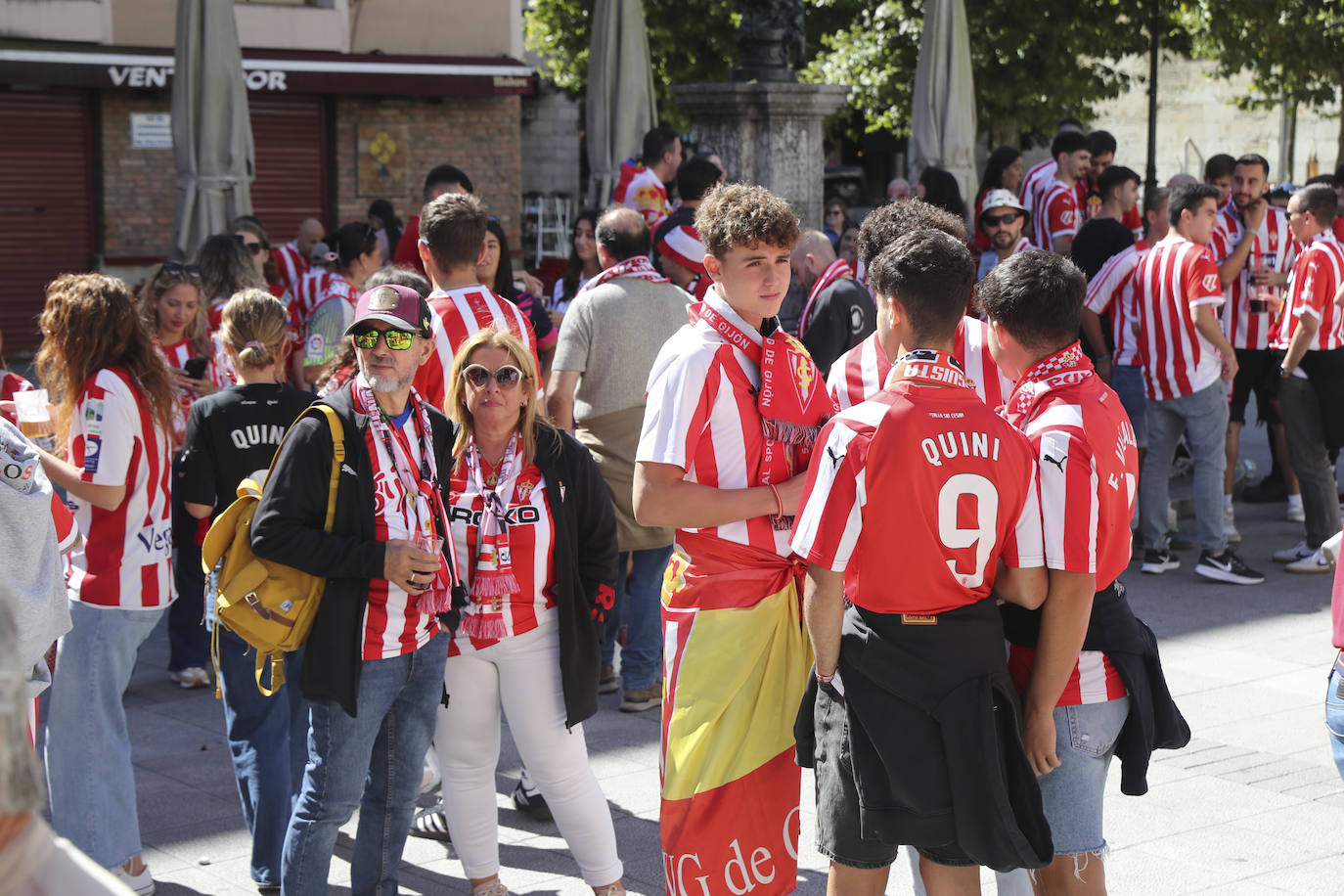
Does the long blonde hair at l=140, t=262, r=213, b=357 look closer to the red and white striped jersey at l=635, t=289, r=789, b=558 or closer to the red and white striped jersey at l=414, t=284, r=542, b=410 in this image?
the red and white striped jersey at l=414, t=284, r=542, b=410

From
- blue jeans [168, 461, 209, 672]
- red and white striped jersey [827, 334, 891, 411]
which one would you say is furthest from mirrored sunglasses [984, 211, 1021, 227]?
blue jeans [168, 461, 209, 672]

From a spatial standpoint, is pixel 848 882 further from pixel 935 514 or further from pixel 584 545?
pixel 584 545

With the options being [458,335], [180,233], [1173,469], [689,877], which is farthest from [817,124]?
[689,877]

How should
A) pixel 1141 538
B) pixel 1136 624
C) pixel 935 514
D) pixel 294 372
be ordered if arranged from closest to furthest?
pixel 935 514
pixel 1136 624
pixel 294 372
pixel 1141 538

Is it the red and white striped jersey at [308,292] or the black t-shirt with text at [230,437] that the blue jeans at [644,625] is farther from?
the red and white striped jersey at [308,292]

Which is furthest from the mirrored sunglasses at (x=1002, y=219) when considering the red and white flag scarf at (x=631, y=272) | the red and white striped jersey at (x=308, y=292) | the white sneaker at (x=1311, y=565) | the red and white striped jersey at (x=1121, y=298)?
the red and white striped jersey at (x=308, y=292)

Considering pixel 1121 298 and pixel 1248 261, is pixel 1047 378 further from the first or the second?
pixel 1248 261

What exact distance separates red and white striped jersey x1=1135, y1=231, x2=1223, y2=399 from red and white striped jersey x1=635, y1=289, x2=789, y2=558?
5.48 meters

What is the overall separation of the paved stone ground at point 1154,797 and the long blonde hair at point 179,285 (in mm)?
1639

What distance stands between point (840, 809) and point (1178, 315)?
6063 millimetres

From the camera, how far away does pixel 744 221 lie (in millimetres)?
3955

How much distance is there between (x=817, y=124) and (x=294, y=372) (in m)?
5.71

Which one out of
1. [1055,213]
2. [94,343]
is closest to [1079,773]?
[94,343]

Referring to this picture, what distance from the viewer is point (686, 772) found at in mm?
3895
